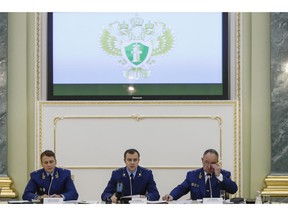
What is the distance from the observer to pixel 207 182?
562 cm

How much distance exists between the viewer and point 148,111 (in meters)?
7.55

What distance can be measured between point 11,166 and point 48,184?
76.7 inches

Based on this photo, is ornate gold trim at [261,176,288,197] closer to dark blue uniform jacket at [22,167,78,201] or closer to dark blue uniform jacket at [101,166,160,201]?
dark blue uniform jacket at [101,166,160,201]

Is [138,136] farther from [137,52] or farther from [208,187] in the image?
[208,187]

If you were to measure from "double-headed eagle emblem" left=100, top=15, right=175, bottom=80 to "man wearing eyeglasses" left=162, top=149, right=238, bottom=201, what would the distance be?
2.24 metres

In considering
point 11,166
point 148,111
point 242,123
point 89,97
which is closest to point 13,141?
point 11,166

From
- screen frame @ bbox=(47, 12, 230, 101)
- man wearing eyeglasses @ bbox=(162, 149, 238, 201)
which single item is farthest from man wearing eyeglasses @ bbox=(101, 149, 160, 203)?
screen frame @ bbox=(47, 12, 230, 101)

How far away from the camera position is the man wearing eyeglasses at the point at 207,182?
5.60 meters

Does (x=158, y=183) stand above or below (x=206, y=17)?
below

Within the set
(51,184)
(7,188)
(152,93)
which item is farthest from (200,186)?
(7,188)

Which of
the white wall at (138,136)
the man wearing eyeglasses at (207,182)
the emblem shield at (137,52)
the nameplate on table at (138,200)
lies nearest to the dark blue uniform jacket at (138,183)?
the man wearing eyeglasses at (207,182)

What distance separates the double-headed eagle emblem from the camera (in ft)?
25.0

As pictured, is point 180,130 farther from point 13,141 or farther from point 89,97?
point 13,141

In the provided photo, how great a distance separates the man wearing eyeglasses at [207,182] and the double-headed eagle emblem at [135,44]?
2.24m
